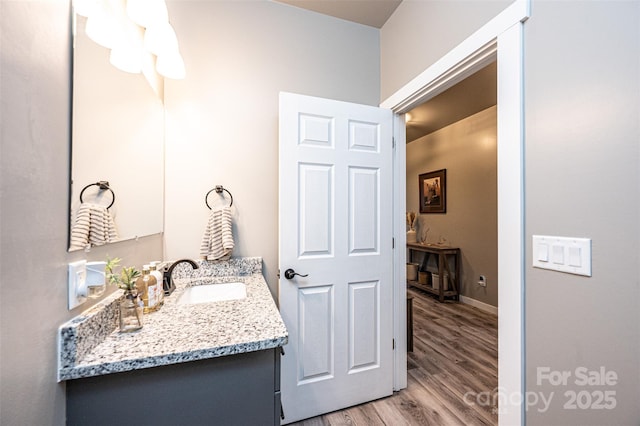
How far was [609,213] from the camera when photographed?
2.57ft

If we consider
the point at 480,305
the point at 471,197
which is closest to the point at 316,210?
the point at 471,197

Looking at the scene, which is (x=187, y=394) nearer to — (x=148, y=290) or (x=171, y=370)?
(x=171, y=370)

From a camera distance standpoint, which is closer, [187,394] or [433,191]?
[187,394]

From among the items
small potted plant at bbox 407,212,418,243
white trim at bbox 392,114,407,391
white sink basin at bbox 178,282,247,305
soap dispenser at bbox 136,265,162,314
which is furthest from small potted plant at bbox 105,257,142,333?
small potted plant at bbox 407,212,418,243

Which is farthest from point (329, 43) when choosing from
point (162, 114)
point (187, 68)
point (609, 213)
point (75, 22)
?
point (609, 213)

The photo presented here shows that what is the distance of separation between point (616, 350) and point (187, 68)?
7.54 ft

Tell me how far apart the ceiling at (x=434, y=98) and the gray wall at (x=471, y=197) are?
8.7 inches

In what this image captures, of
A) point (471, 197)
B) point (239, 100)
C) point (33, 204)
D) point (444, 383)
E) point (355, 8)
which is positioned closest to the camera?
point (33, 204)

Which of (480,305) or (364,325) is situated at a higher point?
(364,325)

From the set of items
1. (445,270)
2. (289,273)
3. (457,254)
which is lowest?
(445,270)

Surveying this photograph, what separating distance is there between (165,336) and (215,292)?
688 mm

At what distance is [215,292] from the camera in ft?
4.95

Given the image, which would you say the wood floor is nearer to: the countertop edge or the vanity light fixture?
the countertop edge

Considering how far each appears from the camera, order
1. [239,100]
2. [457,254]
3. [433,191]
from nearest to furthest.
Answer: [239,100], [457,254], [433,191]
